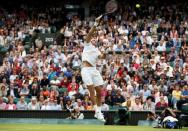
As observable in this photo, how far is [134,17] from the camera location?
33438 millimetres

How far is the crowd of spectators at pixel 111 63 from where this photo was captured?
2395 cm

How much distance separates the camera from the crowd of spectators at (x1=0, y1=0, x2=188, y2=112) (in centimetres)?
2395

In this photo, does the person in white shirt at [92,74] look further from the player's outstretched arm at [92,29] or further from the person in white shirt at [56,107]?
the person in white shirt at [56,107]

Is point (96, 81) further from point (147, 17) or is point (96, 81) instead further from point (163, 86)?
point (147, 17)

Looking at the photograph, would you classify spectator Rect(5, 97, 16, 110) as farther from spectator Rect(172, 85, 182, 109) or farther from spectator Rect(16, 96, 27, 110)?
spectator Rect(172, 85, 182, 109)

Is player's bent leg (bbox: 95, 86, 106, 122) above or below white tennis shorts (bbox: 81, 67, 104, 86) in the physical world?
below

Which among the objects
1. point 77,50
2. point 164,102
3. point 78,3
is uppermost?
point 78,3

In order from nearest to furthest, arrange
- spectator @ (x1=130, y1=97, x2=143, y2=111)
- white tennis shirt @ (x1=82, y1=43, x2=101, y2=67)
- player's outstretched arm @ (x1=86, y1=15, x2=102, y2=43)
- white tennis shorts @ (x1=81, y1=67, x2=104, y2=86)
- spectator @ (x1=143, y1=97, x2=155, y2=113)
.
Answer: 1. player's outstretched arm @ (x1=86, y1=15, x2=102, y2=43)
2. white tennis shirt @ (x1=82, y1=43, x2=101, y2=67)
3. white tennis shorts @ (x1=81, y1=67, x2=104, y2=86)
4. spectator @ (x1=130, y1=97, x2=143, y2=111)
5. spectator @ (x1=143, y1=97, x2=155, y2=113)

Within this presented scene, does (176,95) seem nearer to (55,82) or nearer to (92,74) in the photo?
(55,82)

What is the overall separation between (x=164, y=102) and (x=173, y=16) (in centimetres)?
1060

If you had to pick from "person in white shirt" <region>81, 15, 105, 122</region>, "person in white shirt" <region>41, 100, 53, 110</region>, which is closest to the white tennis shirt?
"person in white shirt" <region>81, 15, 105, 122</region>

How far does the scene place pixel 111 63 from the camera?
2689cm

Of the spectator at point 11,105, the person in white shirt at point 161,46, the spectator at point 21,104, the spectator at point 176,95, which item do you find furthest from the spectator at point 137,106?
the person in white shirt at point 161,46

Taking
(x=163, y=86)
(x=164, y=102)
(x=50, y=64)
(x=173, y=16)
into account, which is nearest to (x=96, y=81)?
(x=164, y=102)
